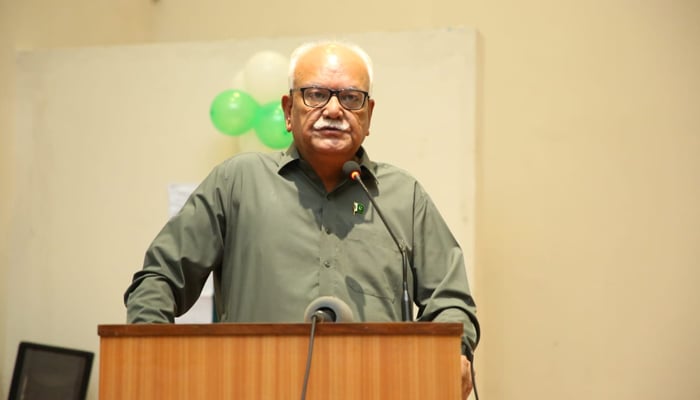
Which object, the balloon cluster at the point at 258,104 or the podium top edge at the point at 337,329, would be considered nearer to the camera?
the podium top edge at the point at 337,329

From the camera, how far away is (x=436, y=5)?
16.8 ft

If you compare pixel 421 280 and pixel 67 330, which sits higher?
pixel 421 280

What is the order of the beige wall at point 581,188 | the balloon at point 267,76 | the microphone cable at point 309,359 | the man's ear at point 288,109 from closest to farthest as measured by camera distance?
the microphone cable at point 309,359 → the man's ear at point 288,109 → the balloon at point 267,76 → the beige wall at point 581,188

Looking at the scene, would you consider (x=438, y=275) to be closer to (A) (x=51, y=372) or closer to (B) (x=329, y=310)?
→ (B) (x=329, y=310)

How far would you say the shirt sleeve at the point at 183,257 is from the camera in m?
2.27

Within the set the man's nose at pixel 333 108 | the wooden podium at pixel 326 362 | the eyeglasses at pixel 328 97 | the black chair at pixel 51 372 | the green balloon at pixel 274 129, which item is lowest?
the black chair at pixel 51 372

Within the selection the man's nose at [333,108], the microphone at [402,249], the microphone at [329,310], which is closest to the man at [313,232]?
the man's nose at [333,108]

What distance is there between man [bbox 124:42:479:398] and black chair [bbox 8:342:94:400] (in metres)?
1.87

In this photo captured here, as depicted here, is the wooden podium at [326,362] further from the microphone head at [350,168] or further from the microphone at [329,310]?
the microphone head at [350,168]

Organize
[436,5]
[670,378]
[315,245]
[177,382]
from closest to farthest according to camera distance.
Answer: [177,382]
[315,245]
[670,378]
[436,5]

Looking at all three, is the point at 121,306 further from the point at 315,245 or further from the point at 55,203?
the point at 315,245

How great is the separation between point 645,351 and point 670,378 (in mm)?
163

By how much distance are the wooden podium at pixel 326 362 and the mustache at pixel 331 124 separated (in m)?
0.81

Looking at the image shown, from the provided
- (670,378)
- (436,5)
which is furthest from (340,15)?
(670,378)
